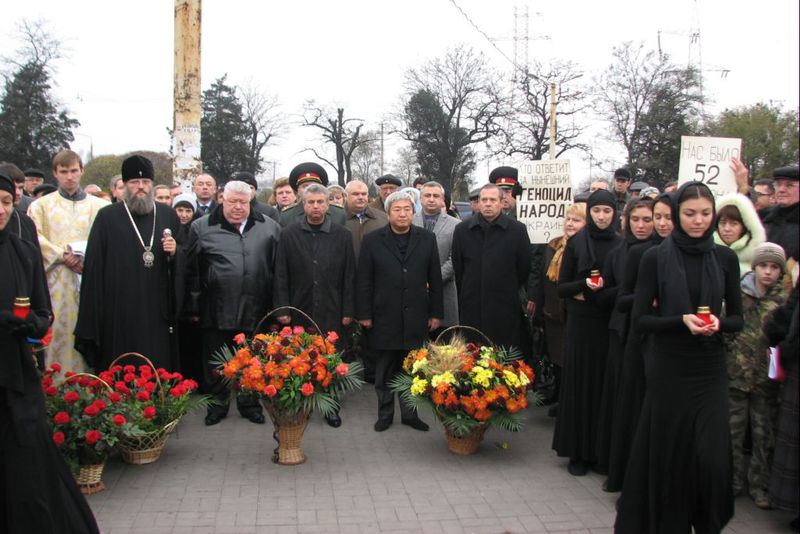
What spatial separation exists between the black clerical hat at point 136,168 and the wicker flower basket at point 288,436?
233 cm

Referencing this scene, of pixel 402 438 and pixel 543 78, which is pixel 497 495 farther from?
pixel 543 78

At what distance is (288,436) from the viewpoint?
601 centimetres

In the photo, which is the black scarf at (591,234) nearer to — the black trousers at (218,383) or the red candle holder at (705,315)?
the red candle holder at (705,315)

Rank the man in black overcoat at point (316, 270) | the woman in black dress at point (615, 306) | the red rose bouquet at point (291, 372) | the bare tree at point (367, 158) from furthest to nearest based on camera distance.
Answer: the bare tree at point (367, 158) → the man in black overcoat at point (316, 270) → the red rose bouquet at point (291, 372) → the woman in black dress at point (615, 306)

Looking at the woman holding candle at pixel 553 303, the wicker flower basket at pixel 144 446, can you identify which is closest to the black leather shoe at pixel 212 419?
the wicker flower basket at pixel 144 446

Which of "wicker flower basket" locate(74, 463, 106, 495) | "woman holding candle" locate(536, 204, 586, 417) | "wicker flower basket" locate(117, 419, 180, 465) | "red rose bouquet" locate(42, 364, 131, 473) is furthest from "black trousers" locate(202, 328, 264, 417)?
"woman holding candle" locate(536, 204, 586, 417)

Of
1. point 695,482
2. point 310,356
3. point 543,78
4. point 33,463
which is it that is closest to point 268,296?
point 310,356

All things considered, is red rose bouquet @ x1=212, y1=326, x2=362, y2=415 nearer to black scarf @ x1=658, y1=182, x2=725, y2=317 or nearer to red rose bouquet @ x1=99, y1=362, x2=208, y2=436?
red rose bouquet @ x1=99, y1=362, x2=208, y2=436

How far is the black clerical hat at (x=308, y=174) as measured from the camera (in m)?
8.94

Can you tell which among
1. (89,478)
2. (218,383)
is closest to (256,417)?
(218,383)

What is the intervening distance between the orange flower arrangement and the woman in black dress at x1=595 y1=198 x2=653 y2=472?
0.70 m

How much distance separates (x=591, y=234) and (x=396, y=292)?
1914mm

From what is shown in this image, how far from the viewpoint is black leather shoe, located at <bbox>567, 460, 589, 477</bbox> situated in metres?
5.89

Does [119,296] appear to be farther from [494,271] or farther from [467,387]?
[494,271]
